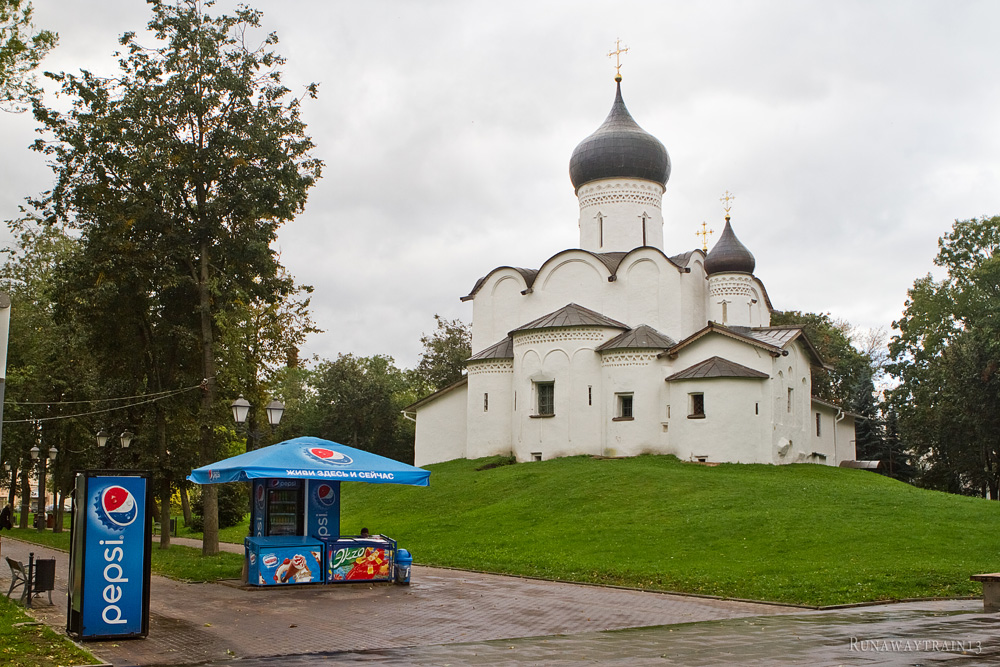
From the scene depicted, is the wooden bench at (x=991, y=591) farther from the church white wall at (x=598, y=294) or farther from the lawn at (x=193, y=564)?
the church white wall at (x=598, y=294)

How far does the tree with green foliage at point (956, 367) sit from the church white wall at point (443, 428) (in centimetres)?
2208

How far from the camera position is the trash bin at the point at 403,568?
1638 cm

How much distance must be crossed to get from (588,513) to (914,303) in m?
33.0

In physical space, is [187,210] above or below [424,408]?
above

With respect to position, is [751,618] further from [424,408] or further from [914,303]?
[914,303]

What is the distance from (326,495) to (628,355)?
21.6m

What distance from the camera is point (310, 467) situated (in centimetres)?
1556

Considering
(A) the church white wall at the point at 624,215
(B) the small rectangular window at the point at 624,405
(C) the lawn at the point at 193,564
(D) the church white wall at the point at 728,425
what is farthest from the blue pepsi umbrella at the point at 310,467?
(A) the church white wall at the point at 624,215

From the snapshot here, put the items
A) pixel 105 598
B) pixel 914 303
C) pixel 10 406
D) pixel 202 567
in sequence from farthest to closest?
pixel 914 303 → pixel 10 406 → pixel 202 567 → pixel 105 598

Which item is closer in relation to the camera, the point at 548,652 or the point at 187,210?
the point at 548,652

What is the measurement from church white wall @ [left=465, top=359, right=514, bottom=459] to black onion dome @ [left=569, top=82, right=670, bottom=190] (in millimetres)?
9678

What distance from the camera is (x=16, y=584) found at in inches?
550

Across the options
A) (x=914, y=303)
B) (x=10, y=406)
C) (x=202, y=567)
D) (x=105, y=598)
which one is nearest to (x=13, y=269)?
(x=10, y=406)

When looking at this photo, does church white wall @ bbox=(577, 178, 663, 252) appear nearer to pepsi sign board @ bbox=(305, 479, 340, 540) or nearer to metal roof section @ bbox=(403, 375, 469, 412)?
metal roof section @ bbox=(403, 375, 469, 412)
